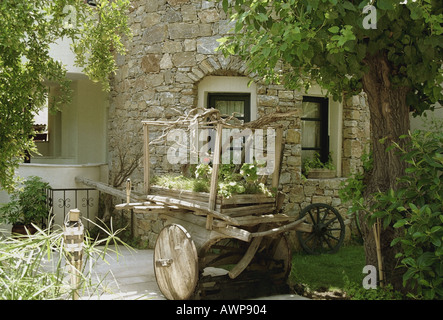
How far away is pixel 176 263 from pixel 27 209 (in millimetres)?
4369

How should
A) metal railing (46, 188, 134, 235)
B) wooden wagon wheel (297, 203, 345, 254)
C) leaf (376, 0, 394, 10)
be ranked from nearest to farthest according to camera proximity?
leaf (376, 0, 394, 10) → wooden wagon wheel (297, 203, 345, 254) → metal railing (46, 188, 134, 235)

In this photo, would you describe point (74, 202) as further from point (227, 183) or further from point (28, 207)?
point (227, 183)

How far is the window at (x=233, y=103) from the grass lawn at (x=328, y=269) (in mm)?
2312

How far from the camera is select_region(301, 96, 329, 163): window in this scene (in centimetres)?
804

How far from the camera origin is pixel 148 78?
8047 mm

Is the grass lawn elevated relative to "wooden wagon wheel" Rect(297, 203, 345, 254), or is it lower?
lower

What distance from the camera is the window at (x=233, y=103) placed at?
761cm

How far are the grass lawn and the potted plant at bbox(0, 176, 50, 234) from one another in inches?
175

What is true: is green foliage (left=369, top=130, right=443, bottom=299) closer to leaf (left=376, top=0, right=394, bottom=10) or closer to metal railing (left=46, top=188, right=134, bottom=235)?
leaf (left=376, top=0, right=394, bottom=10)

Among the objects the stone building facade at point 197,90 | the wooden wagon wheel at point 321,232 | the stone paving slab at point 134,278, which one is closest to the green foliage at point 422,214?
the stone paving slab at point 134,278

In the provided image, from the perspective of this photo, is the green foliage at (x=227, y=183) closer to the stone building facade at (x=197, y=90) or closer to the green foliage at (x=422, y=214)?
the green foliage at (x=422, y=214)

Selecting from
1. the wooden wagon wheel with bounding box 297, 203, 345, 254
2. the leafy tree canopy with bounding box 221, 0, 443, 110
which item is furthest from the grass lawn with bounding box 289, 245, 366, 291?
the leafy tree canopy with bounding box 221, 0, 443, 110

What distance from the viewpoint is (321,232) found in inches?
294
